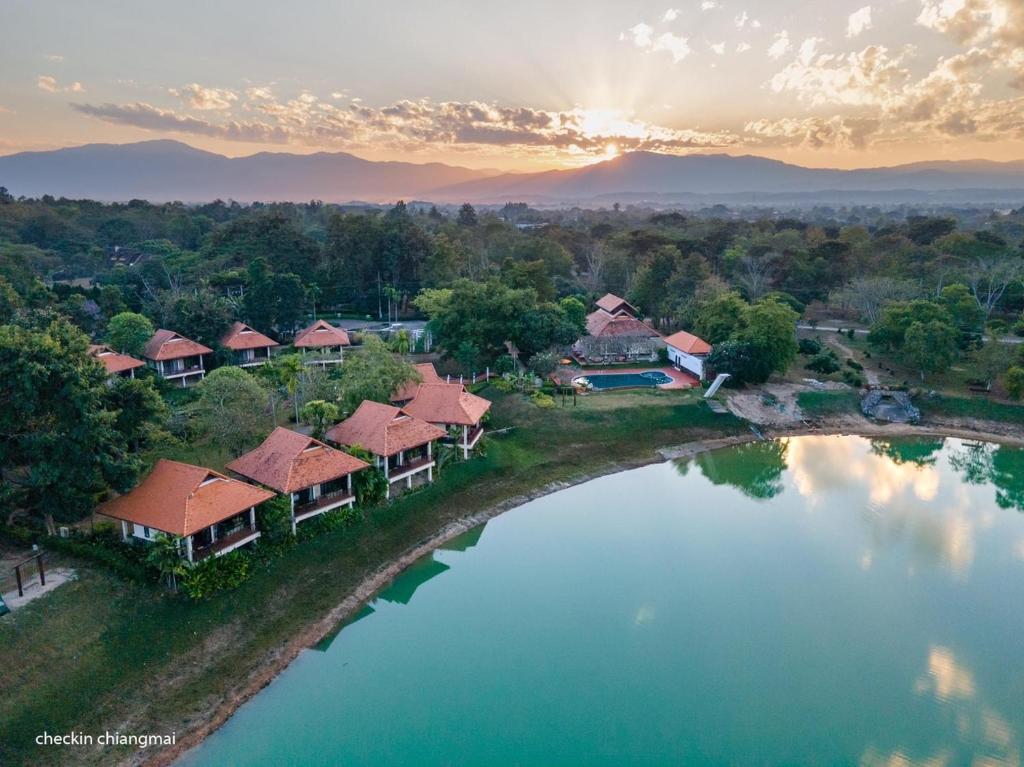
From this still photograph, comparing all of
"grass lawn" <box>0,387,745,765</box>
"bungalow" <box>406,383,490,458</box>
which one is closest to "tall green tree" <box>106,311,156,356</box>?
"bungalow" <box>406,383,490,458</box>

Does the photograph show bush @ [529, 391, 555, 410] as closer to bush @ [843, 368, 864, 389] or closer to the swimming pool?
the swimming pool

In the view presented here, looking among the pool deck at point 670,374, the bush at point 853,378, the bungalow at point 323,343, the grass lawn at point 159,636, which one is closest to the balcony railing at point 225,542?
the grass lawn at point 159,636

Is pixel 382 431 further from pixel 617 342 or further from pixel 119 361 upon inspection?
pixel 617 342

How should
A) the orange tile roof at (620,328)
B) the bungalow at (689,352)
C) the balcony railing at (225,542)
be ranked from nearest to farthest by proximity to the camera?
the balcony railing at (225,542)
the bungalow at (689,352)
the orange tile roof at (620,328)

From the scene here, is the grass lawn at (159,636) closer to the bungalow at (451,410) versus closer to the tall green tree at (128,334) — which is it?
the bungalow at (451,410)

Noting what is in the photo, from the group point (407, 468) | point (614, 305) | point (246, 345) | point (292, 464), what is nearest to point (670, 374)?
point (614, 305)

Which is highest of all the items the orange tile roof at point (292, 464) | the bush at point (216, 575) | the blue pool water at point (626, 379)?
the orange tile roof at point (292, 464)
